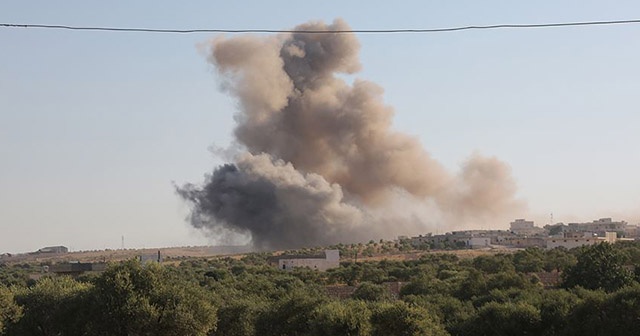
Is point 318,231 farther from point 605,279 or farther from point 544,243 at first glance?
point 605,279

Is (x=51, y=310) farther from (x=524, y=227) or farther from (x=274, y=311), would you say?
(x=524, y=227)

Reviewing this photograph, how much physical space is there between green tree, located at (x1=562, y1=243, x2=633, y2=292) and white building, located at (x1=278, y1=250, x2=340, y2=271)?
28782 mm

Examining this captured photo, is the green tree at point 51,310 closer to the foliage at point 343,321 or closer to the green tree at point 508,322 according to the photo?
the foliage at point 343,321

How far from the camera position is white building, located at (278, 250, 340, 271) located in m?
76.7

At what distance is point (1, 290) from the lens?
3759cm

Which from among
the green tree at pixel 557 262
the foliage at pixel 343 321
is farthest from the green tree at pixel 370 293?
the green tree at pixel 557 262

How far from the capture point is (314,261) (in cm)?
7838

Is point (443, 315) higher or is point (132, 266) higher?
point (132, 266)

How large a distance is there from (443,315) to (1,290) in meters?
17.3

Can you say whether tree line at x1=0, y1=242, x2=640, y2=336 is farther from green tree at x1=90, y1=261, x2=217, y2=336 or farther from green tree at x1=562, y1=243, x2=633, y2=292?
green tree at x1=562, y1=243, x2=633, y2=292

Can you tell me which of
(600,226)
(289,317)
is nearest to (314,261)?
(289,317)

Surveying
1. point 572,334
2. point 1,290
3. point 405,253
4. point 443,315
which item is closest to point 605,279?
point 443,315

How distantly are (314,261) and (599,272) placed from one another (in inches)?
1353

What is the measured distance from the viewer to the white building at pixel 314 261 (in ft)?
252
